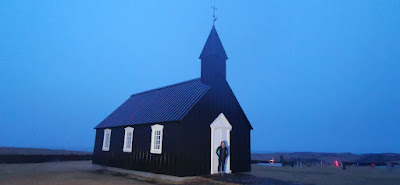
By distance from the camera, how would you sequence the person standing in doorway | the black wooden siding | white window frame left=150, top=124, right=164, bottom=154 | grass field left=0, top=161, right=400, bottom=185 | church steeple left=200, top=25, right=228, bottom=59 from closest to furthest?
grass field left=0, top=161, right=400, bottom=185, the black wooden siding, the person standing in doorway, white window frame left=150, top=124, right=164, bottom=154, church steeple left=200, top=25, right=228, bottom=59

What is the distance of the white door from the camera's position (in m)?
15.0

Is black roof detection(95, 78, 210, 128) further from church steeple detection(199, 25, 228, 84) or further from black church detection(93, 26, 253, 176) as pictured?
church steeple detection(199, 25, 228, 84)

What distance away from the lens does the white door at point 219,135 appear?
15.0 metres

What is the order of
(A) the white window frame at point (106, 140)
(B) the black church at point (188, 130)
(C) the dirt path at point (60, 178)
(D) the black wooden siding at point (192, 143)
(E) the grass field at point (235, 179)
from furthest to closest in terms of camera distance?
(A) the white window frame at point (106, 140) → (B) the black church at point (188, 130) → (D) the black wooden siding at point (192, 143) → (C) the dirt path at point (60, 178) → (E) the grass field at point (235, 179)

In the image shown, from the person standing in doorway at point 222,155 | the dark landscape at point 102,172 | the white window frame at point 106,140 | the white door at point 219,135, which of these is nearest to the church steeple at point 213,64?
the white door at point 219,135

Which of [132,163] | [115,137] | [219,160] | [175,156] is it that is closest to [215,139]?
[219,160]

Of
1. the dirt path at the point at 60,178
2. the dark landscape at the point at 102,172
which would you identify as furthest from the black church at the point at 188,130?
the dirt path at the point at 60,178

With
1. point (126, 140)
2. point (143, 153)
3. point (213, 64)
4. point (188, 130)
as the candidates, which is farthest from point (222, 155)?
point (126, 140)

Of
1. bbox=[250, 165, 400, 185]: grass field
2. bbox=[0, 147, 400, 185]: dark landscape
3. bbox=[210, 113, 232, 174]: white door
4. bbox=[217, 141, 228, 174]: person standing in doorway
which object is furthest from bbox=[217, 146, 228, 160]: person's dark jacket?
bbox=[250, 165, 400, 185]: grass field

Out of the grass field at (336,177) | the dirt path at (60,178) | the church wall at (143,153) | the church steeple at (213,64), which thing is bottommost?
the dirt path at (60,178)

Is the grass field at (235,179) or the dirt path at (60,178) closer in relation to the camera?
the grass field at (235,179)

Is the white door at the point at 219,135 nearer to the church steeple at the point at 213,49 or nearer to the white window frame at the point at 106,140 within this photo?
the church steeple at the point at 213,49

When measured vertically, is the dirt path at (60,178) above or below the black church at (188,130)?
below

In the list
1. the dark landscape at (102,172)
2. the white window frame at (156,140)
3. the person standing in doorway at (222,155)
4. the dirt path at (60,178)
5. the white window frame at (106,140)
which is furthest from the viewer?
the white window frame at (106,140)
